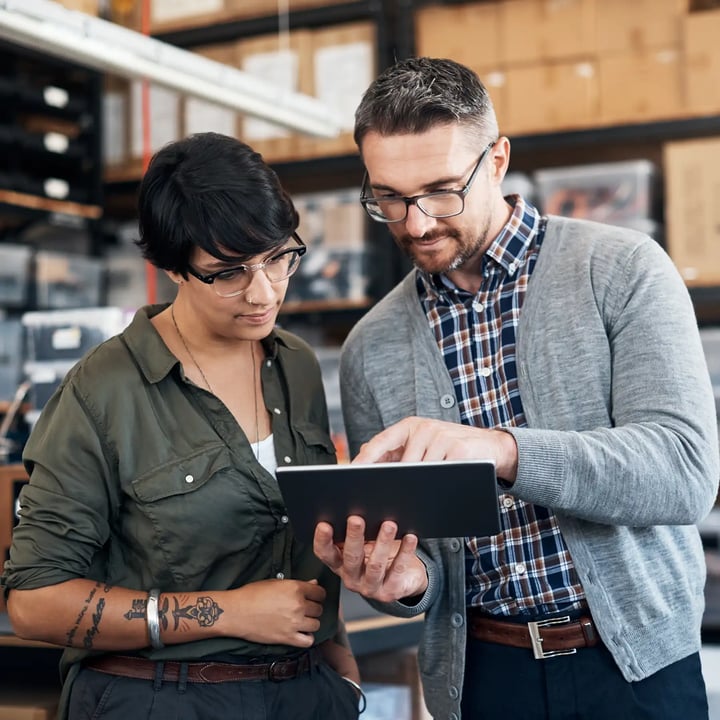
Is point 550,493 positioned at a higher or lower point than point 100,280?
lower

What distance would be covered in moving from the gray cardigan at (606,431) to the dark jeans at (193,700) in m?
0.19

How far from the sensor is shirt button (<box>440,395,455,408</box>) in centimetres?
148

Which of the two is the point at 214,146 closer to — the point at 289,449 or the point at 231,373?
the point at 231,373

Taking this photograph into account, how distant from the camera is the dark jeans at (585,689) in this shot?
53.4 inches

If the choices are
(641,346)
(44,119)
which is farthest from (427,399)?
(44,119)

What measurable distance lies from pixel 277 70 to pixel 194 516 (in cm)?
281

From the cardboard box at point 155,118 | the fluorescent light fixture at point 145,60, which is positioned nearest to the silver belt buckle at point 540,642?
the fluorescent light fixture at point 145,60

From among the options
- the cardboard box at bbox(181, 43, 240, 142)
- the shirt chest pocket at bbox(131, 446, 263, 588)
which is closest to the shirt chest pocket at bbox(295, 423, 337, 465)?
the shirt chest pocket at bbox(131, 446, 263, 588)

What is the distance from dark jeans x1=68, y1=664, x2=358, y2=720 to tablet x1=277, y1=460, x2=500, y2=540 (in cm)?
27

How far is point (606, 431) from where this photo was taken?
128 centimetres

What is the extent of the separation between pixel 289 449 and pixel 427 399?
0.21 m

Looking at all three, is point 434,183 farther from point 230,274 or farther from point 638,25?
point 638,25

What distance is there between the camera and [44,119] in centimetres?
438

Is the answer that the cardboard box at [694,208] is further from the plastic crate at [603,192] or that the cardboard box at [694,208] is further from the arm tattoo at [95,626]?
the arm tattoo at [95,626]
